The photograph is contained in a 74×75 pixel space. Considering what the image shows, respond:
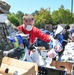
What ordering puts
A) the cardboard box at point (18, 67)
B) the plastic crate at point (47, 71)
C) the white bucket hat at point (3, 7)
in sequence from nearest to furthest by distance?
the cardboard box at point (18, 67) → the plastic crate at point (47, 71) → the white bucket hat at point (3, 7)

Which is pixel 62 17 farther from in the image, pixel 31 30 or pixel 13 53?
pixel 13 53

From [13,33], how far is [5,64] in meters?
1.26

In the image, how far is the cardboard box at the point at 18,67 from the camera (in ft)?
10.0

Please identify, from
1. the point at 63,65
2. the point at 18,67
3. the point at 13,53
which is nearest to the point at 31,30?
the point at 63,65

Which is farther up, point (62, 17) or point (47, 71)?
point (62, 17)

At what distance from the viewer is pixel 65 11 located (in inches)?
1550

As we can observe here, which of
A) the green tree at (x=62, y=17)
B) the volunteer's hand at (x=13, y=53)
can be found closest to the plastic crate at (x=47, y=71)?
the volunteer's hand at (x=13, y=53)

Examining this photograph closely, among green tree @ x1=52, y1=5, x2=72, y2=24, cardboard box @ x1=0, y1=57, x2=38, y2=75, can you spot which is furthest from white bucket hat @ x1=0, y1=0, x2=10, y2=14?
green tree @ x1=52, y1=5, x2=72, y2=24

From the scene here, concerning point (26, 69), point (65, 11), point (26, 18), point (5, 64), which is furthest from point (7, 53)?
point (65, 11)

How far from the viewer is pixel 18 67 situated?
3.16m

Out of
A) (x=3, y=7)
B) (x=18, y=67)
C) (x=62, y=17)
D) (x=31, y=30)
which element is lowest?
(x=18, y=67)

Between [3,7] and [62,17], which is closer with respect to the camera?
[3,7]

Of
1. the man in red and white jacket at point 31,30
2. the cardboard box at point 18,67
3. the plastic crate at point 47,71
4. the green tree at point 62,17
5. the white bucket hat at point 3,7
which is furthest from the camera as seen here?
the green tree at point 62,17

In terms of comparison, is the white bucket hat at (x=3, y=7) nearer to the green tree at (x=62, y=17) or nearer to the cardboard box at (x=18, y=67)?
the cardboard box at (x=18, y=67)
